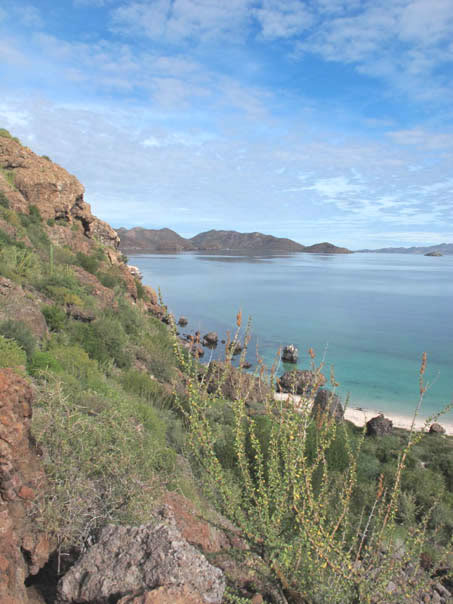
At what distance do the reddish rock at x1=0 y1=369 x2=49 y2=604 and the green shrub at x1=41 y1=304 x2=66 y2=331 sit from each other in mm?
6645

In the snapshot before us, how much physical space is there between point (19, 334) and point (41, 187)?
1506 centimetres

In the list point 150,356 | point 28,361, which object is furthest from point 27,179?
point 28,361

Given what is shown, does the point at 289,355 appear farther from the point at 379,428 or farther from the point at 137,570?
the point at 137,570

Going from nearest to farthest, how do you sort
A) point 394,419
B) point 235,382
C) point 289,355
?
point 235,382 < point 394,419 < point 289,355

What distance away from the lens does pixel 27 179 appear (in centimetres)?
1919

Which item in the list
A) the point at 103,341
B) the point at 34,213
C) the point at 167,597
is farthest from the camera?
the point at 34,213

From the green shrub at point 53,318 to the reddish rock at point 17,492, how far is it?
6.65 m

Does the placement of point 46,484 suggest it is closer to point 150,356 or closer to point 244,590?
point 244,590

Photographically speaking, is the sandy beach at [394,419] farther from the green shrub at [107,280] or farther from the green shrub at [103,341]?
the green shrub at [107,280]

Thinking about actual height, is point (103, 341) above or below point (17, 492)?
below

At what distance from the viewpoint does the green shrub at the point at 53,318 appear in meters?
9.90

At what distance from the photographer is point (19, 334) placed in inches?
272

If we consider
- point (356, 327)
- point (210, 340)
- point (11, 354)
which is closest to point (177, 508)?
point (11, 354)

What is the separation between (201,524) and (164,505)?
1.40 feet
